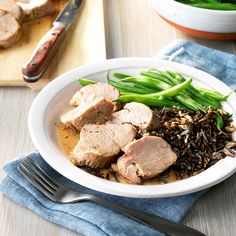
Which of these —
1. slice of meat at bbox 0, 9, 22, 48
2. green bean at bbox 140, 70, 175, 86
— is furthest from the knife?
green bean at bbox 140, 70, 175, 86

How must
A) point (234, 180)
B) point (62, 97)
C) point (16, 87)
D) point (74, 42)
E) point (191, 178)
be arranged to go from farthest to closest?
point (74, 42), point (16, 87), point (62, 97), point (234, 180), point (191, 178)

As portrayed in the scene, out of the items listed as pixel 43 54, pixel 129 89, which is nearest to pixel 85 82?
pixel 129 89

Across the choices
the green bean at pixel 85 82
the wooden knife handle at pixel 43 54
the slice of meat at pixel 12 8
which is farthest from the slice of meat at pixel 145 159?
the slice of meat at pixel 12 8

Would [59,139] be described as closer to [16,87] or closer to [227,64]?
[16,87]

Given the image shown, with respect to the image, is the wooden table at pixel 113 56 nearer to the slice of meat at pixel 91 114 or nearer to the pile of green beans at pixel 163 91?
the slice of meat at pixel 91 114

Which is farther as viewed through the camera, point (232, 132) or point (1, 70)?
point (1, 70)

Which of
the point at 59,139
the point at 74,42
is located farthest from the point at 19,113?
the point at 74,42
